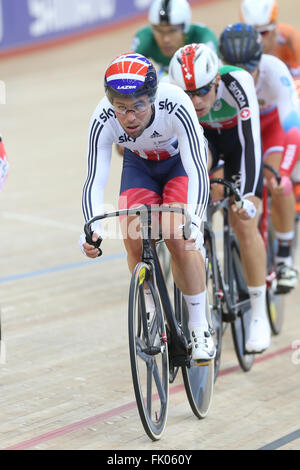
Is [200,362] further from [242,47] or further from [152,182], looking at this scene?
[242,47]

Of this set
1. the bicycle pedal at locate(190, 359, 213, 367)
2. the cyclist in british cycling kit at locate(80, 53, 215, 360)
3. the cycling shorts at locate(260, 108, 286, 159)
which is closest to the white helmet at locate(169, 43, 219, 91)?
the cyclist in british cycling kit at locate(80, 53, 215, 360)

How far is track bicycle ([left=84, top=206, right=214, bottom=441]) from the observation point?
2.81 metres

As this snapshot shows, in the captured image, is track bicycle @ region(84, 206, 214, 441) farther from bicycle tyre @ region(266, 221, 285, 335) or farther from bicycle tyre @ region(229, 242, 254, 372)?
bicycle tyre @ region(266, 221, 285, 335)

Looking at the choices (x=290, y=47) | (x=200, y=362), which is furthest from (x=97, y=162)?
(x=290, y=47)

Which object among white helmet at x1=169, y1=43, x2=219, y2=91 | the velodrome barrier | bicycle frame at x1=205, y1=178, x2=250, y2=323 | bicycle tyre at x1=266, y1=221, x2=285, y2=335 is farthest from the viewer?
the velodrome barrier

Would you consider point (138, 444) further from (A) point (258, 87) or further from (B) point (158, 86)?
(A) point (258, 87)

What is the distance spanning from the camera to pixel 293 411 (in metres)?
3.33

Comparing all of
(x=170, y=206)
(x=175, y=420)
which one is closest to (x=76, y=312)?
(x=175, y=420)

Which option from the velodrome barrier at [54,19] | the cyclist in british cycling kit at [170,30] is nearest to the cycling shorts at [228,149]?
the cyclist in british cycling kit at [170,30]

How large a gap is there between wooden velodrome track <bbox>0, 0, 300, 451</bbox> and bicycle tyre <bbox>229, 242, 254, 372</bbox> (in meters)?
0.07

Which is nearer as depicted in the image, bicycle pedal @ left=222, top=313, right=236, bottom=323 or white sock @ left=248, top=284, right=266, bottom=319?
bicycle pedal @ left=222, top=313, right=236, bottom=323

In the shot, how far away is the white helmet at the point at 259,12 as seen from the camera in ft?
15.6
